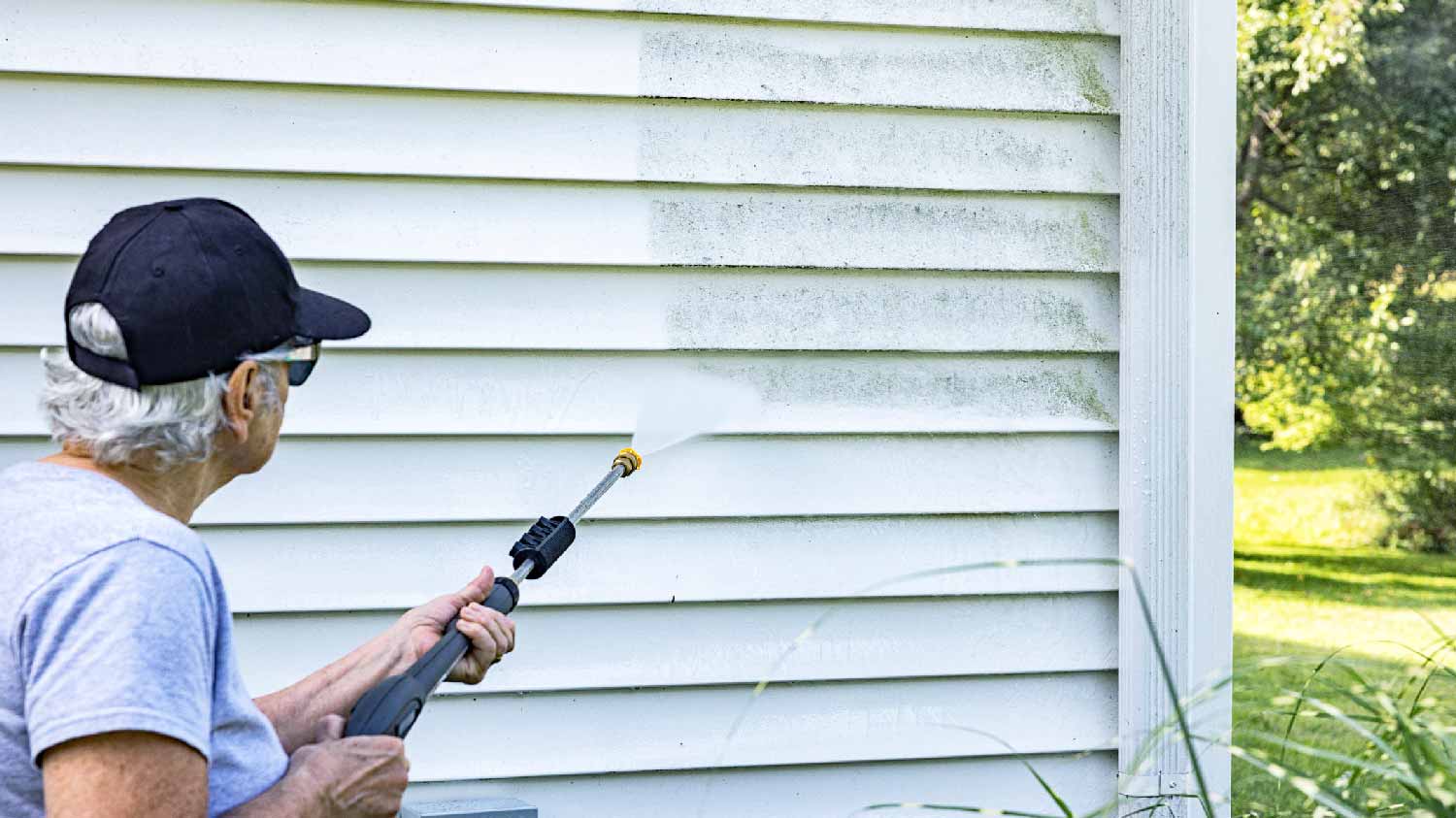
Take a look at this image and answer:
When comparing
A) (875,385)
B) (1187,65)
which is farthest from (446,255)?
(1187,65)

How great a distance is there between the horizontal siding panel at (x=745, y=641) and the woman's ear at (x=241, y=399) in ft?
3.23

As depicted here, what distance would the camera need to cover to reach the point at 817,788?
8.43 feet

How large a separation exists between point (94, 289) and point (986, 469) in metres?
1.67

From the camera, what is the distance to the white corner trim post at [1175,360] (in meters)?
2.60

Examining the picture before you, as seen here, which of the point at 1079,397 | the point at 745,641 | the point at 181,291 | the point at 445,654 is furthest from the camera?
the point at 1079,397

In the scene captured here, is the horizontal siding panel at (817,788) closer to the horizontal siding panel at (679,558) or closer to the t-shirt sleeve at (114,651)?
the horizontal siding panel at (679,558)

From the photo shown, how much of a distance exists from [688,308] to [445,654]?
0.97m

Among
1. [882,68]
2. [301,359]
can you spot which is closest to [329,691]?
[301,359]

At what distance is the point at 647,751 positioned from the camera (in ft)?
8.18

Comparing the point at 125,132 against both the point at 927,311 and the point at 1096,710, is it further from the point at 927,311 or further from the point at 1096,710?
the point at 1096,710

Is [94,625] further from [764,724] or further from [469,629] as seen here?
[764,724]

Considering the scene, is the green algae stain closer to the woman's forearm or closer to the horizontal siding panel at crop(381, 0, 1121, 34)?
the horizontal siding panel at crop(381, 0, 1121, 34)

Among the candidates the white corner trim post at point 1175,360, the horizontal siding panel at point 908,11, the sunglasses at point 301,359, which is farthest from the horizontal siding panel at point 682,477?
the sunglasses at point 301,359

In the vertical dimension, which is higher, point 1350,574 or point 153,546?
point 153,546
